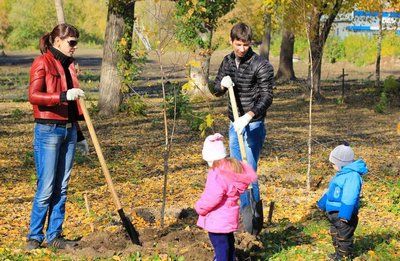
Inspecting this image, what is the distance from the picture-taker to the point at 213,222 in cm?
582

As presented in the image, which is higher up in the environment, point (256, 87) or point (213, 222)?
point (256, 87)

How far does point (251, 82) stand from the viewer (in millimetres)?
7086

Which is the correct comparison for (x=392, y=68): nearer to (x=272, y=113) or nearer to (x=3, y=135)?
(x=272, y=113)

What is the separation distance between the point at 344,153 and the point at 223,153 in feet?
4.11

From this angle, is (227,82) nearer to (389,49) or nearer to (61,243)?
(61,243)

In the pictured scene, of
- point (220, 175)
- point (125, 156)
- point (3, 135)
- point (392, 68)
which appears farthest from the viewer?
point (392, 68)

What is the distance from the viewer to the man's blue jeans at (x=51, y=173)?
662cm

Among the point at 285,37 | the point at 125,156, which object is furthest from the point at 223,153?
the point at 285,37

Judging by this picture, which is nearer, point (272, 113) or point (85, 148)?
point (85, 148)

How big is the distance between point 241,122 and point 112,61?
38.8 ft

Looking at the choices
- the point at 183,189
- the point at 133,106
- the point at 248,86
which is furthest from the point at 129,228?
the point at 133,106

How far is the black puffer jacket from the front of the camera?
7.02 m

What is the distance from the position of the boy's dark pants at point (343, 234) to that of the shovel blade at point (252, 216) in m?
0.79

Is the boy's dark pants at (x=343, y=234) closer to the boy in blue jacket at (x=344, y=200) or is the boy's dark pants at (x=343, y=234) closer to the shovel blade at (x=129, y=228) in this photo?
the boy in blue jacket at (x=344, y=200)
